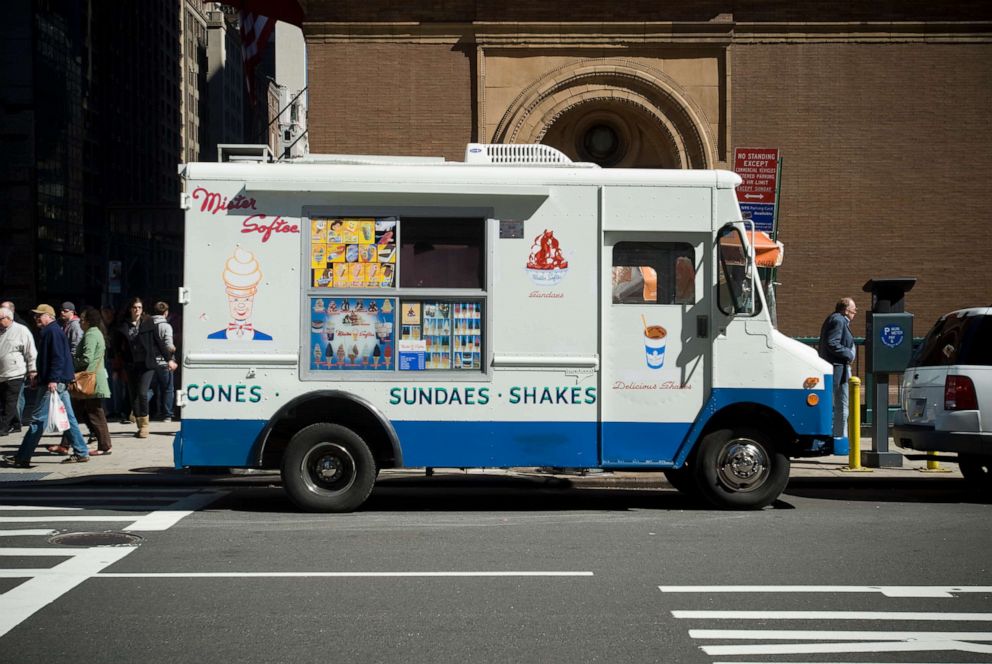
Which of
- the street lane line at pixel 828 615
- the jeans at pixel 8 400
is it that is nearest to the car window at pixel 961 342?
the street lane line at pixel 828 615

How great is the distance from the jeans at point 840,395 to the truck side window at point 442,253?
6118mm

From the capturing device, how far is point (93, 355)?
46.5ft

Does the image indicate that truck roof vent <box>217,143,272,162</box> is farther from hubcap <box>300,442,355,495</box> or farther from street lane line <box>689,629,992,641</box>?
street lane line <box>689,629,992,641</box>

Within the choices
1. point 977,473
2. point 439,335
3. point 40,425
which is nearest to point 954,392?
point 977,473

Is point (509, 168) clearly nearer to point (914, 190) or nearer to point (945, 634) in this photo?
point (945, 634)

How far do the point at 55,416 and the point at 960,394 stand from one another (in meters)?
9.22

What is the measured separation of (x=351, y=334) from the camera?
33.2 feet

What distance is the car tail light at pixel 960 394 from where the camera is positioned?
1102 cm

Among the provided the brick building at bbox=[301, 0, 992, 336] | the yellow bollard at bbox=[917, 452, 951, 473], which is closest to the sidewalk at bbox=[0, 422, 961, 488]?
the yellow bollard at bbox=[917, 452, 951, 473]

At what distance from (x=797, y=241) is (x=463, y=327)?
1282 cm

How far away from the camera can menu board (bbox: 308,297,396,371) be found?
33.1ft

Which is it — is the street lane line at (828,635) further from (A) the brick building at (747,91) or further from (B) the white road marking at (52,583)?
(A) the brick building at (747,91)

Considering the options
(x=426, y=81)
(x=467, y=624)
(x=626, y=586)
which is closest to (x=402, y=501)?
(x=626, y=586)

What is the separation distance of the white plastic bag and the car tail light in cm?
905
